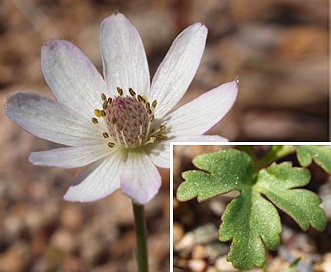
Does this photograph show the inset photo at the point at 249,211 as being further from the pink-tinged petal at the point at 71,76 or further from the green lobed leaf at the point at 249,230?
the pink-tinged petal at the point at 71,76

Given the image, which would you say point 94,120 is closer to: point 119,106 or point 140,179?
point 119,106

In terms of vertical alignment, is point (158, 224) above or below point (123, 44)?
Answer: below

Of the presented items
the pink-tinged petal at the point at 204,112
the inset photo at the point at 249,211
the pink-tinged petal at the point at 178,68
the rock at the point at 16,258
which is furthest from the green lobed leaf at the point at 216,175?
the rock at the point at 16,258

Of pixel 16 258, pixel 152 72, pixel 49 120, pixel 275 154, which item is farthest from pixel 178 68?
pixel 152 72

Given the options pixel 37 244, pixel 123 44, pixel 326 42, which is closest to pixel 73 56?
pixel 123 44

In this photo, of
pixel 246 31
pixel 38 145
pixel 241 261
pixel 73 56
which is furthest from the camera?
pixel 246 31

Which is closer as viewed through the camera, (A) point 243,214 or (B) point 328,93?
(A) point 243,214

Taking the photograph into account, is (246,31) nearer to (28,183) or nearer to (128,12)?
(128,12)
